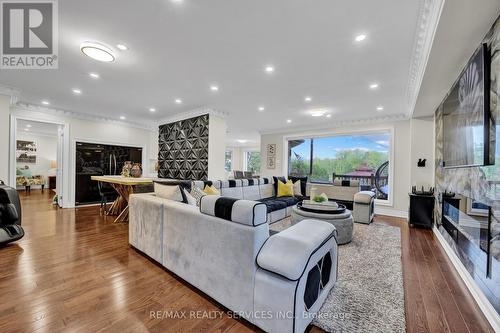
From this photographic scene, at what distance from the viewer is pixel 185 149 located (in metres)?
5.77

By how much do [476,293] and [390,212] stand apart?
12.4ft

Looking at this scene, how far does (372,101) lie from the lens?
439 centimetres

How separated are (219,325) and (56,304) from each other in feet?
4.49

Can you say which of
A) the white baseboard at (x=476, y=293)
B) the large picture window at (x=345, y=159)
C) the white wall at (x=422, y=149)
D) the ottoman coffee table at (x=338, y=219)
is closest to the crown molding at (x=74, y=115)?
the large picture window at (x=345, y=159)

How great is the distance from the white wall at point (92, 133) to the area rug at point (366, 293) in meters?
6.70

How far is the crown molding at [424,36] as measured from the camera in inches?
69.2

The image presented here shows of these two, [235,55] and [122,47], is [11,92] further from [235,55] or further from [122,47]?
[235,55]

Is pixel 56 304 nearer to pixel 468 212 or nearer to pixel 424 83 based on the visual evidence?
pixel 468 212

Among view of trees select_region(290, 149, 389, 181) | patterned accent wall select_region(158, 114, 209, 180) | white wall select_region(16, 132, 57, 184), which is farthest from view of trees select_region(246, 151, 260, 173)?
white wall select_region(16, 132, 57, 184)

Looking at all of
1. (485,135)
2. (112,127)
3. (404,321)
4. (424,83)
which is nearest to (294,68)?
(424,83)

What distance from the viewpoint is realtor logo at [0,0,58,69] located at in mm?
2037

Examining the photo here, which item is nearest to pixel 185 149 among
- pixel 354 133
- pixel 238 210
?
pixel 238 210

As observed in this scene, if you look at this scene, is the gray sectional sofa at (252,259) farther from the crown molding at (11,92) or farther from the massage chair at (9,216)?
the crown molding at (11,92)

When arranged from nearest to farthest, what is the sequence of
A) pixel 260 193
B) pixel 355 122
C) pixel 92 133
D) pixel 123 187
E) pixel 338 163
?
pixel 123 187 < pixel 260 193 < pixel 355 122 < pixel 92 133 < pixel 338 163
